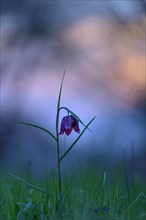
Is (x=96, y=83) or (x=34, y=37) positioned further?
(x=34, y=37)

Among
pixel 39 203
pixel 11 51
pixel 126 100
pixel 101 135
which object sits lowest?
pixel 39 203

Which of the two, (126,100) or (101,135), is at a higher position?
(126,100)

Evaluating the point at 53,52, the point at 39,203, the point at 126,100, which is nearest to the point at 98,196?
the point at 39,203

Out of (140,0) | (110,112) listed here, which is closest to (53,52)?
(110,112)

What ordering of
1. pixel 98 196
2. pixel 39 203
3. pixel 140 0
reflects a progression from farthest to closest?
pixel 140 0, pixel 98 196, pixel 39 203

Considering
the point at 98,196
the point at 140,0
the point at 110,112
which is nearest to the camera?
the point at 98,196

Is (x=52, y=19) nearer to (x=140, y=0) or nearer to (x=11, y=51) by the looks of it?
(x=11, y=51)

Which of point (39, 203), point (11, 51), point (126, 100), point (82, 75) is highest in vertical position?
point (11, 51)

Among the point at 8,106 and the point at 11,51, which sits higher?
the point at 11,51

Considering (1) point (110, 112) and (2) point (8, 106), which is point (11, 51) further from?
(1) point (110, 112)
